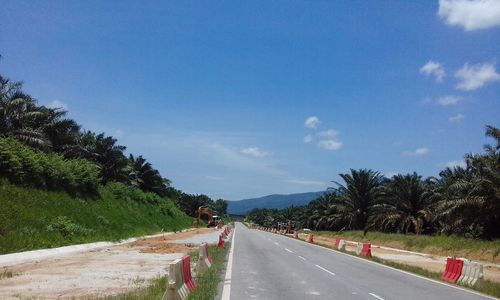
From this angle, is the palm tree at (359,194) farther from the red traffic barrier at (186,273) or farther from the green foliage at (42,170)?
the red traffic barrier at (186,273)

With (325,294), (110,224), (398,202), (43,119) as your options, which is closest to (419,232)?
(398,202)

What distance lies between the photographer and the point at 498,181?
30906mm

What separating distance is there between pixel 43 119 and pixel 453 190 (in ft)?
96.8

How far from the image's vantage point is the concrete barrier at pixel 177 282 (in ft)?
32.4

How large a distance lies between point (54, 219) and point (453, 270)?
18.4 meters

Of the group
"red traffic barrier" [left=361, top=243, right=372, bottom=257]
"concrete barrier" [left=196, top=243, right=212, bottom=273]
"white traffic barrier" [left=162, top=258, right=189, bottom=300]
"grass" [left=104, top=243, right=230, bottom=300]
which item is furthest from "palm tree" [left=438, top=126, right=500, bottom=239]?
"white traffic barrier" [left=162, top=258, right=189, bottom=300]

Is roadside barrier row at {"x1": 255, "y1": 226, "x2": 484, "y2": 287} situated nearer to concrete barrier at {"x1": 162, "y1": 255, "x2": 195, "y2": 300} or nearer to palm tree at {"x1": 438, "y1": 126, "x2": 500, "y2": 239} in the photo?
concrete barrier at {"x1": 162, "y1": 255, "x2": 195, "y2": 300}

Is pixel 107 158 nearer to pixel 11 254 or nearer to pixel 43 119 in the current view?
Result: pixel 43 119

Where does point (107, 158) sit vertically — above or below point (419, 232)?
above

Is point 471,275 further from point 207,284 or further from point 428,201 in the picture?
point 428,201

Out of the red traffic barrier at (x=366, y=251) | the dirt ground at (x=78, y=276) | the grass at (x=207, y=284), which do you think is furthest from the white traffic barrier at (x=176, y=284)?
the red traffic barrier at (x=366, y=251)

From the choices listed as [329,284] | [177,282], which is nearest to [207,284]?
[329,284]

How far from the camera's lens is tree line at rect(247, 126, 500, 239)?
32094mm

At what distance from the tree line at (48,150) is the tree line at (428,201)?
23353 millimetres
